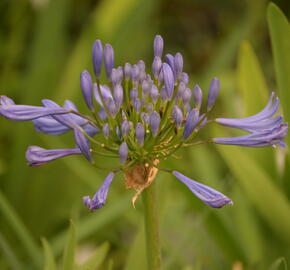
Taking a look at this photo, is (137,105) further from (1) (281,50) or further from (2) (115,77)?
(1) (281,50)

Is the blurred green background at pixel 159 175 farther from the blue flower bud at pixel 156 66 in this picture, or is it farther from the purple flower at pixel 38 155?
the blue flower bud at pixel 156 66

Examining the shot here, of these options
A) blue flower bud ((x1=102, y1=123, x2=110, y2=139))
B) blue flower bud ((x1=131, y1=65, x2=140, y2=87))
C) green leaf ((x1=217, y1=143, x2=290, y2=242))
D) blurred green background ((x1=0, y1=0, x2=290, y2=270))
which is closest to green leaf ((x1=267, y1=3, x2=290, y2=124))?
blurred green background ((x1=0, y1=0, x2=290, y2=270))

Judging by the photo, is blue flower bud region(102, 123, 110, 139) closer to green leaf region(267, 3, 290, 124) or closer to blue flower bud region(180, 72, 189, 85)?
blue flower bud region(180, 72, 189, 85)

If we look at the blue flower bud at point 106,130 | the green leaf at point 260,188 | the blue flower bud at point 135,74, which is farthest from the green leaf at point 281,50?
the blue flower bud at point 106,130

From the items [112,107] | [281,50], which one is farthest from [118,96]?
[281,50]

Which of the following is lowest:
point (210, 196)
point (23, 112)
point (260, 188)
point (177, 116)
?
point (260, 188)
